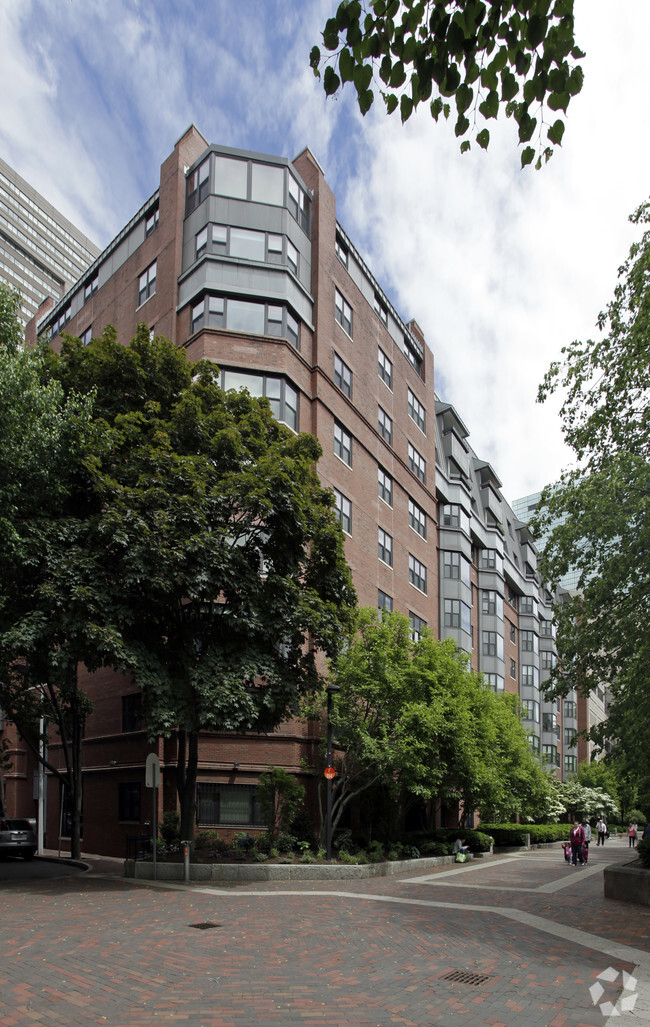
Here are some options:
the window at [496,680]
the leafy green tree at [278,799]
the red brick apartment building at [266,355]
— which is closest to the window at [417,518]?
the red brick apartment building at [266,355]

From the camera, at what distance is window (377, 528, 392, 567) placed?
37625mm

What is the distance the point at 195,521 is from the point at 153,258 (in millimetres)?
19001

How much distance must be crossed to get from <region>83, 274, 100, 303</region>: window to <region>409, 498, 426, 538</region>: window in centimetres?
1864

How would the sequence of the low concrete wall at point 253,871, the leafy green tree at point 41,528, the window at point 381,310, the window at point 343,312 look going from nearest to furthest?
the leafy green tree at point 41,528
the low concrete wall at point 253,871
the window at point 343,312
the window at point 381,310

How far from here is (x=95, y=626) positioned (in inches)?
706

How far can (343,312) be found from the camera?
35875 millimetres

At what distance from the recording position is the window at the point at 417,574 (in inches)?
1645

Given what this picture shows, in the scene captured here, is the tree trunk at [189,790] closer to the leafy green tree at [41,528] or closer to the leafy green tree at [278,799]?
the leafy green tree at [278,799]

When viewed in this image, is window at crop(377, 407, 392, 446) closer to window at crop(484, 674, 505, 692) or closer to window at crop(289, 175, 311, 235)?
window at crop(289, 175, 311, 235)

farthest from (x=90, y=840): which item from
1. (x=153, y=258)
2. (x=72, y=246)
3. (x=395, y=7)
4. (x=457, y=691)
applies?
(x=72, y=246)

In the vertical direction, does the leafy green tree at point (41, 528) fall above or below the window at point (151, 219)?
below

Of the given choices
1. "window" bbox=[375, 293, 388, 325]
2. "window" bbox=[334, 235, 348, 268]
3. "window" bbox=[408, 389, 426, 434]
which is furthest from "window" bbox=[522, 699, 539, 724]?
"window" bbox=[334, 235, 348, 268]

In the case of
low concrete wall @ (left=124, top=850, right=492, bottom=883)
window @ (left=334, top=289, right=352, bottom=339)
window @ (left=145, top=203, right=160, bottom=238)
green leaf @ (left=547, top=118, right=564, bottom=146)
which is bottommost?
low concrete wall @ (left=124, top=850, right=492, bottom=883)

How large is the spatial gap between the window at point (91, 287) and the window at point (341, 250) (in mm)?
12347
